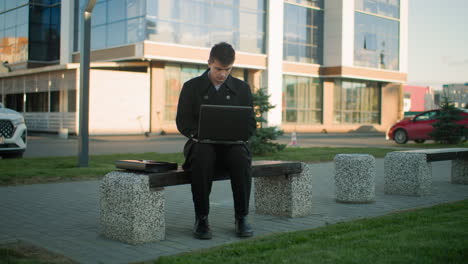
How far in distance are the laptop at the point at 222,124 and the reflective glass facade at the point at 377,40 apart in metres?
39.0

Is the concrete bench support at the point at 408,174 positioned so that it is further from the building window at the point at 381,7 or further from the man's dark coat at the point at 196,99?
the building window at the point at 381,7

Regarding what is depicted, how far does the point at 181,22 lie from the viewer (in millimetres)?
30750

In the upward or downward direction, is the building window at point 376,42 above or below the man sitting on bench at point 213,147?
above

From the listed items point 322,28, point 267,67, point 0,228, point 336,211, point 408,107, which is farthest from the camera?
point 408,107

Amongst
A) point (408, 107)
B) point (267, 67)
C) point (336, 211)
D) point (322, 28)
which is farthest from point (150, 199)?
point (408, 107)

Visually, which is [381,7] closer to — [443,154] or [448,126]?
[448,126]

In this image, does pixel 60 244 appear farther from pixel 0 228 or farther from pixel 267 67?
pixel 267 67

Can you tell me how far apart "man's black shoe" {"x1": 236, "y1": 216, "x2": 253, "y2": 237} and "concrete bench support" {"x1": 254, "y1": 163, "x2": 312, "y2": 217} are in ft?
3.79

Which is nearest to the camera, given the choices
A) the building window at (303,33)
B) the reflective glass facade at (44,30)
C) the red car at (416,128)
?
the red car at (416,128)

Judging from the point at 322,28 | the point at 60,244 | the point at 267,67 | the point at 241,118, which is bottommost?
the point at 60,244

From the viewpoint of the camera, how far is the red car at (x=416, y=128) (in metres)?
23.2

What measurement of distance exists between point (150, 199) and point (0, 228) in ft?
5.93

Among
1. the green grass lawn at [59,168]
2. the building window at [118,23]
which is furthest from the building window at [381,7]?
the green grass lawn at [59,168]

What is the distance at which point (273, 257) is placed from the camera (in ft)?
13.6
